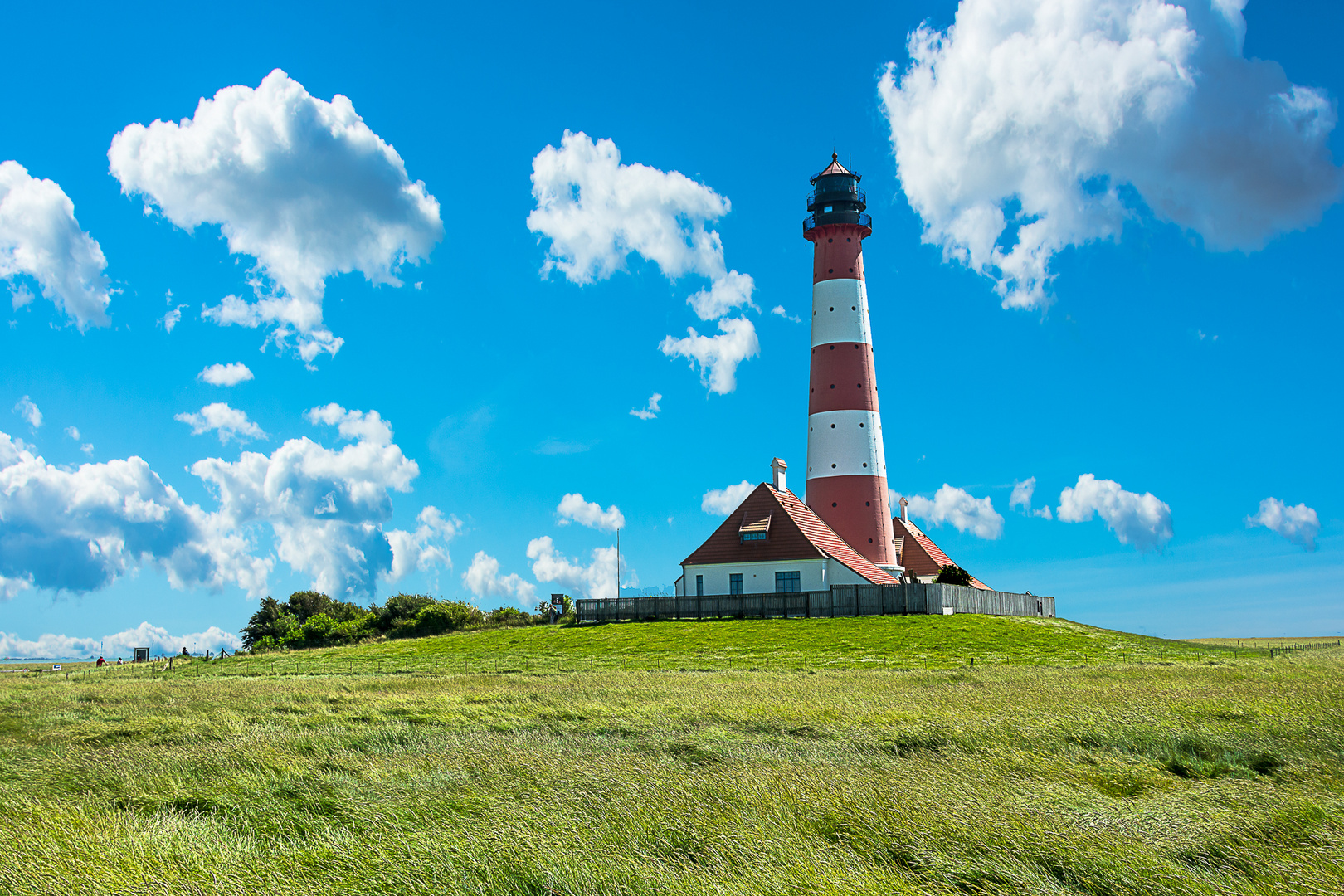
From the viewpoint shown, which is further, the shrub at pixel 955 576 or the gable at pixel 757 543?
the shrub at pixel 955 576

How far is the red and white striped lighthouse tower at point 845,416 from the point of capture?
50.3m

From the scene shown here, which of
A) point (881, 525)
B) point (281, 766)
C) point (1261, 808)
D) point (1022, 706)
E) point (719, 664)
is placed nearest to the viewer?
point (1261, 808)

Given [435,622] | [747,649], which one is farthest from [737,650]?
[435,622]

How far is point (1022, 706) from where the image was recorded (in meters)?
13.6

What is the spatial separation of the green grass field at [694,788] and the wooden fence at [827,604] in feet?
74.9

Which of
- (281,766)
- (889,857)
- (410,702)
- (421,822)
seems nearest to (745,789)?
(889,857)

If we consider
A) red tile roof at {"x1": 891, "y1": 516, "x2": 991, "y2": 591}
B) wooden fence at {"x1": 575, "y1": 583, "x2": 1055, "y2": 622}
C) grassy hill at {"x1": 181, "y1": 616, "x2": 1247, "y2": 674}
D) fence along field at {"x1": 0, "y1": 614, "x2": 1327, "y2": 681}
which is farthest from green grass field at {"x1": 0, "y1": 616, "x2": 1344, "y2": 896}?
red tile roof at {"x1": 891, "y1": 516, "x2": 991, "y2": 591}

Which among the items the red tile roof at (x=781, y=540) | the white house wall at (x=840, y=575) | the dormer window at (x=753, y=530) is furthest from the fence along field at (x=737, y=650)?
the dormer window at (x=753, y=530)

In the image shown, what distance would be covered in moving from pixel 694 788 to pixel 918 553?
56132mm

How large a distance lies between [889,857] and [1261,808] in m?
3.27

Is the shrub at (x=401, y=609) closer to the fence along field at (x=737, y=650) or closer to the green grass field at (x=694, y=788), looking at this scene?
the fence along field at (x=737, y=650)

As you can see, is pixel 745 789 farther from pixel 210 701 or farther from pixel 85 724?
pixel 210 701

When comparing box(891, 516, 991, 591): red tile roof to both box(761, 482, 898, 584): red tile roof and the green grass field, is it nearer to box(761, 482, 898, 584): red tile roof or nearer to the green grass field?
box(761, 482, 898, 584): red tile roof

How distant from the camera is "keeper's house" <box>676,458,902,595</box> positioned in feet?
156
